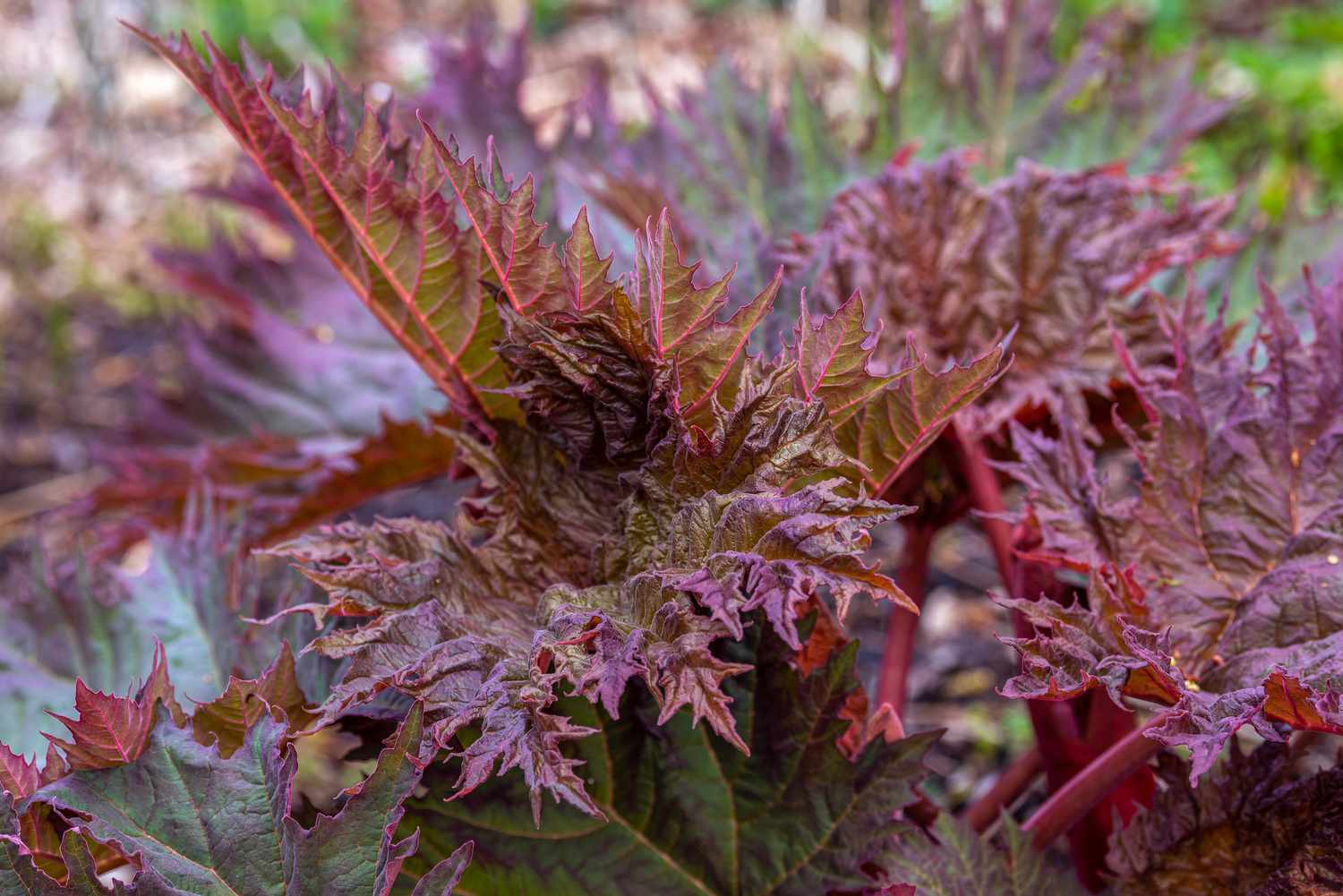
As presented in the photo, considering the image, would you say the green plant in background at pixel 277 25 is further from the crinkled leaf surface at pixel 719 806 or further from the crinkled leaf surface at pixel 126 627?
the crinkled leaf surface at pixel 719 806

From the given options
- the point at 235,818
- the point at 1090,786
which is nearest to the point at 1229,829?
the point at 1090,786

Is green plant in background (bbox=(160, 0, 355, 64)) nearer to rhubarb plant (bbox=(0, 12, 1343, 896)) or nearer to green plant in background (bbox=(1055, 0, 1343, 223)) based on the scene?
green plant in background (bbox=(1055, 0, 1343, 223))

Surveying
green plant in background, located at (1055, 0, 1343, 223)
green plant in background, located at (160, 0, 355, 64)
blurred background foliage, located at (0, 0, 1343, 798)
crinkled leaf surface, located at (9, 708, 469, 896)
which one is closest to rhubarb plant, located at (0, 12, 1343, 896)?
crinkled leaf surface, located at (9, 708, 469, 896)

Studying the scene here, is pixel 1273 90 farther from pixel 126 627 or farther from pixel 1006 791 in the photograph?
pixel 126 627

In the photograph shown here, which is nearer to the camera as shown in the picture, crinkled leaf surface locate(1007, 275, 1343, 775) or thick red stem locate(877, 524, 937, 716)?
crinkled leaf surface locate(1007, 275, 1343, 775)

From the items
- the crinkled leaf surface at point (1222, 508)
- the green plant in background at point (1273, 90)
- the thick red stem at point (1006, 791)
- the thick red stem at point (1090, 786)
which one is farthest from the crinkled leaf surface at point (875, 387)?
the green plant in background at point (1273, 90)

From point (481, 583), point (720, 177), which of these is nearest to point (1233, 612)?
point (481, 583)

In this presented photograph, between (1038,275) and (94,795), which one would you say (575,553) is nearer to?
(94,795)
